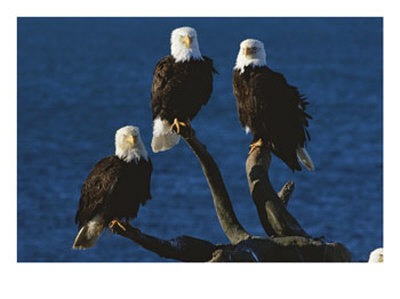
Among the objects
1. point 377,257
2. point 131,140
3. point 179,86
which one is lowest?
point 377,257

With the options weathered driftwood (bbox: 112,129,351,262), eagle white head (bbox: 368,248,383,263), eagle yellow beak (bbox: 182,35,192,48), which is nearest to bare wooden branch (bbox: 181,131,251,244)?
weathered driftwood (bbox: 112,129,351,262)

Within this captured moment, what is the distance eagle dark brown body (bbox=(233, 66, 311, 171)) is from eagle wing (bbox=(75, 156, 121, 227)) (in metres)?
1.16

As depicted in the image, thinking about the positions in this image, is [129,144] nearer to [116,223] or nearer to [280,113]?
[116,223]

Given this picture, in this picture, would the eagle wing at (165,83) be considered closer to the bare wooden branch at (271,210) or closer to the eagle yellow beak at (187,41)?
the eagle yellow beak at (187,41)

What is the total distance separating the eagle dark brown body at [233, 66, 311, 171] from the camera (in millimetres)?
8695

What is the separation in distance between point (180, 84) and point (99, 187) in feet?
3.46

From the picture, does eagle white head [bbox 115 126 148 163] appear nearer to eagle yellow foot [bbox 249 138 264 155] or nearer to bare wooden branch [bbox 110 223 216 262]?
bare wooden branch [bbox 110 223 216 262]

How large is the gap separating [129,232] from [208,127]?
37.5m

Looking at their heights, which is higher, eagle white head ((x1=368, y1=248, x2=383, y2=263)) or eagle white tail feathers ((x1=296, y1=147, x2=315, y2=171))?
eagle white tail feathers ((x1=296, y1=147, x2=315, y2=171))

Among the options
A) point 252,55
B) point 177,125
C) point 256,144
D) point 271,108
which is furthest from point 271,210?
point 252,55

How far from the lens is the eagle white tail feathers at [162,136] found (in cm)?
884

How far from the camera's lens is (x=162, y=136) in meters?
8.89

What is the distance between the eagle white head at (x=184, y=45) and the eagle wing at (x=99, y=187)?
0.96m

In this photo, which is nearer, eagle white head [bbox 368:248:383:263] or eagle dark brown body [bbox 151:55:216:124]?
eagle dark brown body [bbox 151:55:216:124]
